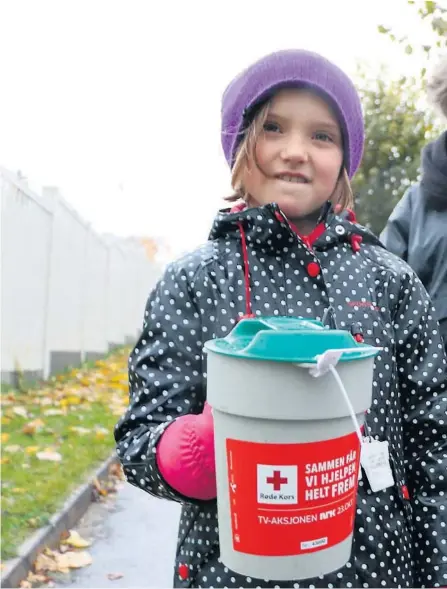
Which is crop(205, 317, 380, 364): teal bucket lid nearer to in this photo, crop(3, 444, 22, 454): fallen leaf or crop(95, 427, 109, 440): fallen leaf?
crop(3, 444, 22, 454): fallen leaf

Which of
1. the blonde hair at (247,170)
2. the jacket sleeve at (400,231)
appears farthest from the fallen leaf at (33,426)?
the blonde hair at (247,170)

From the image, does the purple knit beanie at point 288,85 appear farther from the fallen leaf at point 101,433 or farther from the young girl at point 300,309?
the fallen leaf at point 101,433

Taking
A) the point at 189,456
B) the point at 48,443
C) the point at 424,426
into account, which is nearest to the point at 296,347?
the point at 189,456

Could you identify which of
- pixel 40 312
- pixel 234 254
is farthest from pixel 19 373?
pixel 234 254

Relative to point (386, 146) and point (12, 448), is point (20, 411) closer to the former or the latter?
point (12, 448)

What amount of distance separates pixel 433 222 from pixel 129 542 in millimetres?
2590

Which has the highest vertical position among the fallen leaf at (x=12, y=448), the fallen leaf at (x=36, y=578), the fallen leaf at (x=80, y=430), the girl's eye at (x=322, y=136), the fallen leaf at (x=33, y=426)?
the girl's eye at (x=322, y=136)

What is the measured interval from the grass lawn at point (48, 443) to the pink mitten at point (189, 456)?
88.7 inches

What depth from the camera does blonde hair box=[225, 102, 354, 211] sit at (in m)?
1.51

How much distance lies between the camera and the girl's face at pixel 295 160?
59.0 inches

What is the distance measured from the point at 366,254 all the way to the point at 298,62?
0.47 metres

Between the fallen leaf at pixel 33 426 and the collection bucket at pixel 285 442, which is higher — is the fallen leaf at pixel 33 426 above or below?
below

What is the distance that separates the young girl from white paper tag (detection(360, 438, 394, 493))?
27mm

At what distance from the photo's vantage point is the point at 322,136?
155 centimetres
